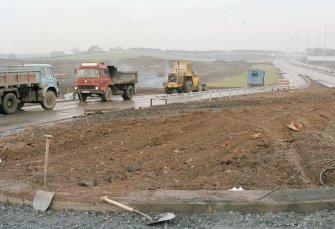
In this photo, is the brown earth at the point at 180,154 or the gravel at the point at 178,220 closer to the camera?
the gravel at the point at 178,220

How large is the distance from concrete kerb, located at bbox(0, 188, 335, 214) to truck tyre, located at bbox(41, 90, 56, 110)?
19990mm

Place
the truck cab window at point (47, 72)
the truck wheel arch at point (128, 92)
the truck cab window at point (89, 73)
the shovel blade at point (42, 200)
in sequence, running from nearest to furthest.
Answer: the shovel blade at point (42, 200)
the truck cab window at point (47, 72)
the truck cab window at point (89, 73)
the truck wheel arch at point (128, 92)

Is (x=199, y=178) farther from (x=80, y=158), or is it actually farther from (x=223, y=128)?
(x=223, y=128)

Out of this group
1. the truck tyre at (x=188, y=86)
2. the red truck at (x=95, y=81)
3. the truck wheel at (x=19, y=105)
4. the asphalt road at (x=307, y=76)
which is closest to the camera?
the truck wheel at (x=19, y=105)

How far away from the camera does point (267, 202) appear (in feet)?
20.8

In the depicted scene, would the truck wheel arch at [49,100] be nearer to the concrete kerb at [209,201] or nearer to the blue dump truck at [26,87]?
the blue dump truck at [26,87]

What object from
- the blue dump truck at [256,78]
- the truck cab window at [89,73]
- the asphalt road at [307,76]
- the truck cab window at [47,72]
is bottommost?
the asphalt road at [307,76]

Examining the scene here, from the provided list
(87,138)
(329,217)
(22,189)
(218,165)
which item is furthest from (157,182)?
(87,138)

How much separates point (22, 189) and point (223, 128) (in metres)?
6.82

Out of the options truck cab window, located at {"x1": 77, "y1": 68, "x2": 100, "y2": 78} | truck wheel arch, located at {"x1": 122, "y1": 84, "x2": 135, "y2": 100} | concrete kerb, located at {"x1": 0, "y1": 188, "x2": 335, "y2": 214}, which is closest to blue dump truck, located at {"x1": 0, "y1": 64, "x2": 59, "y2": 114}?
truck cab window, located at {"x1": 77, "y1": 68, "x2": 100, "y2": 78}

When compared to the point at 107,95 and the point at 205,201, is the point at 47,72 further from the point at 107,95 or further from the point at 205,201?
the point at 205,201

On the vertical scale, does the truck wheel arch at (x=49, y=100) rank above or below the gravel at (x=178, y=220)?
below

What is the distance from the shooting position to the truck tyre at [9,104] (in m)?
23.1

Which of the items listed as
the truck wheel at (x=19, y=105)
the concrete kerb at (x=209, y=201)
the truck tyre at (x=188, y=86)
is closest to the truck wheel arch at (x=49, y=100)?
the truck wheel at (x=19, y=105)
